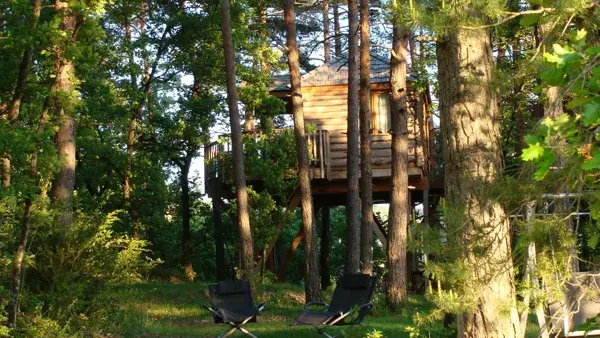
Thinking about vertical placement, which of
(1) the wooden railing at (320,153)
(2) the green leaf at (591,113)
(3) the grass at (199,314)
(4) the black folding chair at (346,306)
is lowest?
(3) the grass at (199,314)

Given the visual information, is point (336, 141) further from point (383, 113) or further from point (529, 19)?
point (529, 19)

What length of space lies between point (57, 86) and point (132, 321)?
12.2ft

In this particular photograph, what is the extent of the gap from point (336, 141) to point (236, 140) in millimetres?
5122

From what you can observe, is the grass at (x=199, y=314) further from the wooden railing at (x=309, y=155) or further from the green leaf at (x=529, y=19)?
the green leaf at (x=529, y=19)

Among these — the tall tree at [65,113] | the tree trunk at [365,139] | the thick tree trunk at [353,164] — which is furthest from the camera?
the thick tree trunk at [353,164]

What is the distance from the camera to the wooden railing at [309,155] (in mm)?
20625

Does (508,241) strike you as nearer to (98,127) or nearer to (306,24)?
(98,127)

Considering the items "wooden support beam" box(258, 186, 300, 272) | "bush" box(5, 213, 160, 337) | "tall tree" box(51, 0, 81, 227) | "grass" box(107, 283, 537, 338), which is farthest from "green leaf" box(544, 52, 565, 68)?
"wooden support beam" box(258, 186, 300, 272)

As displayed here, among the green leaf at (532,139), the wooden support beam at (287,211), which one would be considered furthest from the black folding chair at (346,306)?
the wooden support beam at (287,211)

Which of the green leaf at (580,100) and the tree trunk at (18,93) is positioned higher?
the tree trunk at (18,93)

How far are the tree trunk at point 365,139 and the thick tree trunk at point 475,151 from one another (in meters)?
11.9

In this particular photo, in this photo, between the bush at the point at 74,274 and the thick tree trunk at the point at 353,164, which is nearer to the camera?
the bush at the point at 74,274

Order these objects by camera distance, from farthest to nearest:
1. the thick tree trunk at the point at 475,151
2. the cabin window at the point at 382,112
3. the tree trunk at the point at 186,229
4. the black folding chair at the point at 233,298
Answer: the tree trunk at the point at 186,229 < the cabin window at the point at 382,112 < the black folding chair at the point at 233,298 < the thick tree trunk at the point at 475,151

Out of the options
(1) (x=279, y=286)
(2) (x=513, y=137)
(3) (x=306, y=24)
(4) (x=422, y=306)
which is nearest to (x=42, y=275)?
(4) (x=422, y=306)
